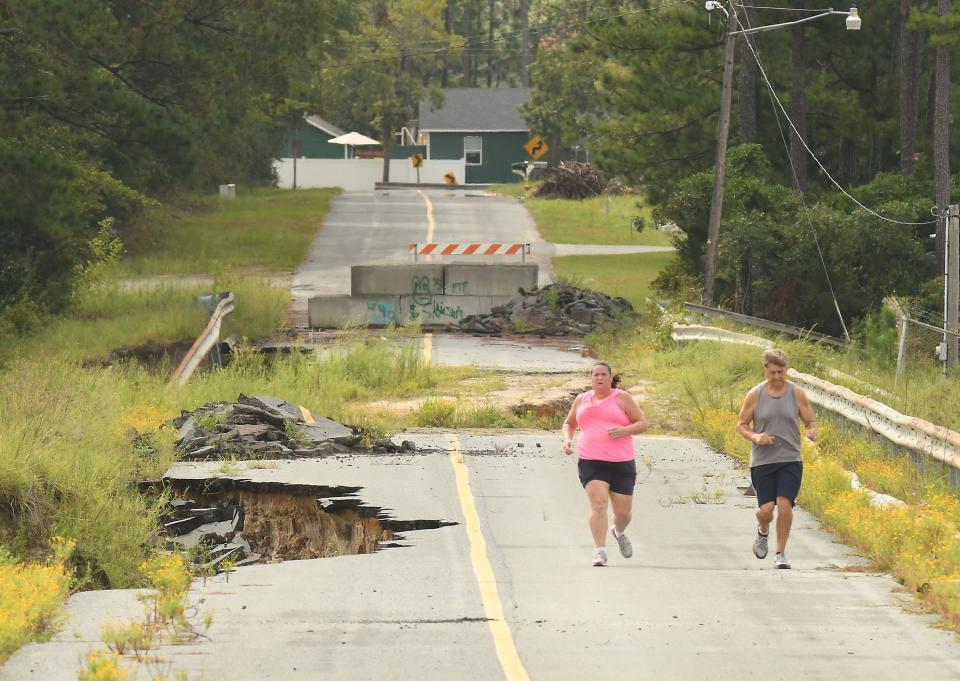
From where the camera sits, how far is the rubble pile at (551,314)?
37500 millimetres

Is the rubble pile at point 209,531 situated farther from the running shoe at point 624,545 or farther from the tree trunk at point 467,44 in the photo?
the tree trunk at point 467,44

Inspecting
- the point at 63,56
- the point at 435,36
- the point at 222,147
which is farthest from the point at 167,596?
the point at 435,36

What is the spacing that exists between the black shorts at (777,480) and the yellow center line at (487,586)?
89.7 inches

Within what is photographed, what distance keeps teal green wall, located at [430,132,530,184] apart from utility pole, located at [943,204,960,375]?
3182 inches

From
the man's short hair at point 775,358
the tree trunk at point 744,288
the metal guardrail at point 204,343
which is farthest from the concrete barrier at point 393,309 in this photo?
the man's short hair at point 775,358

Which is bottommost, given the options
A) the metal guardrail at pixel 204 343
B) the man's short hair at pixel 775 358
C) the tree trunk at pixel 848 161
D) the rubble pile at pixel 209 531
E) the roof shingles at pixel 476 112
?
the metal guardrail at pixel 204 343

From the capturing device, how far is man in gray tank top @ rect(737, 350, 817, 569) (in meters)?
12.6

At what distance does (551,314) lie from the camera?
3816 centimetres

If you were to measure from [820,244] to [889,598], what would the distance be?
24839 mm

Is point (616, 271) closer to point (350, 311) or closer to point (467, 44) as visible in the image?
point (350, 311)

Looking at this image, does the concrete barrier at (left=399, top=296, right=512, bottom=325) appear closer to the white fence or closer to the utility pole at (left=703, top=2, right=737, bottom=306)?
the utility pole at (left=703, top=2, right=737, bottom=306)

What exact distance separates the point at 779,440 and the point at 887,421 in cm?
458

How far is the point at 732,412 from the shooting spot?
21.9m

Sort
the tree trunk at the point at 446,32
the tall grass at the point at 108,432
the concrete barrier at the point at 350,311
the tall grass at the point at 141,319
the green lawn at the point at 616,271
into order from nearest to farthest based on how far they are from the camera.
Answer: the tall grass at the point at 108,432, the tall grass at the point at 141,319, the concrete barrier at the point at 350,311, the green lawn at the point at 616,271, the tree trunk at the point at 446,32
